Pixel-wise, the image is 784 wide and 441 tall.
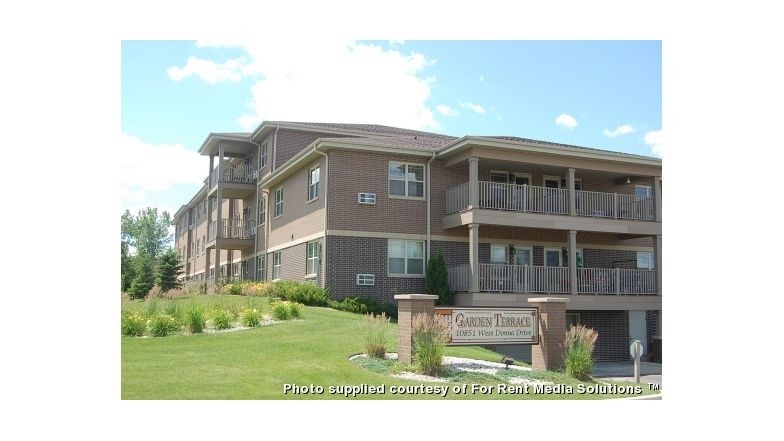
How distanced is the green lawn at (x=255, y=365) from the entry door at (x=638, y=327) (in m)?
10.7

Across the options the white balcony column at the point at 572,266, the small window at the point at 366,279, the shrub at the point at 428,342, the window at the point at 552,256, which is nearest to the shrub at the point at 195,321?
the shrub at the point at 428,342

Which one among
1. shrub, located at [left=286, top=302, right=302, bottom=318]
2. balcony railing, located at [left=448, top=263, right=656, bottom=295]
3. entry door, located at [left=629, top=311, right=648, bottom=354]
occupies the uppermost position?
balcony railing, located at [left=448, top=263, right=656, bottom=295]

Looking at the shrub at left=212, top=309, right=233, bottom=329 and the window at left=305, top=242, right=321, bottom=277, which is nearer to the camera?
the shrub at left=212, top=309, right=233, bottom=329

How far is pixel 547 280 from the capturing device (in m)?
23.3

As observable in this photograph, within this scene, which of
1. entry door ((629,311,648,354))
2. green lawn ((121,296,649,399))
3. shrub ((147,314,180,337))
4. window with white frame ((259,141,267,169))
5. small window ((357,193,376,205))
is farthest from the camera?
window with white frame ((259,141,267,169))

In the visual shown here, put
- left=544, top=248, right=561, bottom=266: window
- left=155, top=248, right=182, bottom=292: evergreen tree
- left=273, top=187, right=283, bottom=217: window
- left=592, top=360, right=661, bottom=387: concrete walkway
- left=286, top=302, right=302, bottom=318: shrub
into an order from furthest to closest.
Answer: left=155, top=248, right=182, bottom=292: evergreen tree, left=273, top=187, right=283, bottom=217: window, left=544, top=248, right=561, bottom=266: window, left=286, top=302, right=302, bottom=318: shrub, left=592, top=360, right=661, bottom=387: concrete walkway

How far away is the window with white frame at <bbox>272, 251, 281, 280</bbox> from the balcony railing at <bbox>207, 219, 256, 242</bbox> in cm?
367

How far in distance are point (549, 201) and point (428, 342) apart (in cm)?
1212

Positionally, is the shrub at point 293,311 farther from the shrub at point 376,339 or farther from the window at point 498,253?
the window at point 498,253

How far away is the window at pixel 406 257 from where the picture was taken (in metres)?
23.9

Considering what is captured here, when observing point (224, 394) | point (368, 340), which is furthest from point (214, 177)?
point (224, 394)

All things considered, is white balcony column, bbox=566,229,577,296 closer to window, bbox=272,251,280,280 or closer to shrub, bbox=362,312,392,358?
shrub, bbox=362,312,392,358

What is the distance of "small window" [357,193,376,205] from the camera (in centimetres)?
2359

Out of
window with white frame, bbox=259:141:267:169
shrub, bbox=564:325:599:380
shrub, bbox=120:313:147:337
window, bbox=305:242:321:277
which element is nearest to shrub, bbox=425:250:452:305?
window, bbox=305:242:321:277
